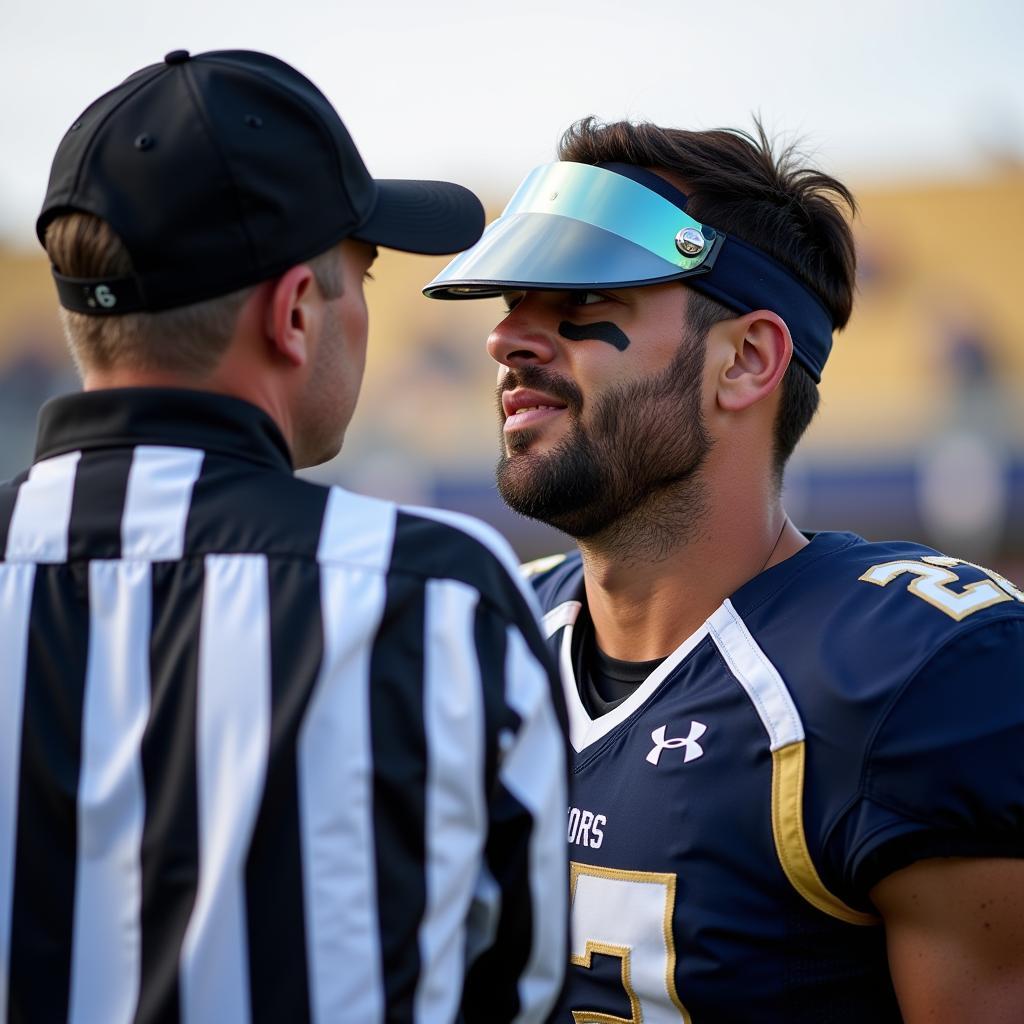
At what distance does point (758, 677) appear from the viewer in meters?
2.25

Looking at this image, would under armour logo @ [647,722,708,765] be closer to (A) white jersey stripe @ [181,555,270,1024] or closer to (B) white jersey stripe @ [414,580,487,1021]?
(B) white jersey stripe @ [414,580,487,1021]

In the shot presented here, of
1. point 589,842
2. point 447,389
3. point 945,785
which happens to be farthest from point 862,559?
point 447,389

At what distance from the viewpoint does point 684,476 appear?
2.59 m

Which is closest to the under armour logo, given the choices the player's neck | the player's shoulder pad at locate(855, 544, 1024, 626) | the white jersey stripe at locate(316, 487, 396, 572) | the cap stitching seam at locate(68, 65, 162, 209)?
the player's neck

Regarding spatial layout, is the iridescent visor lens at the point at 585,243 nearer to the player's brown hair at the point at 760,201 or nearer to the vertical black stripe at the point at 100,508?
the player's brown hair at the point at 760,201

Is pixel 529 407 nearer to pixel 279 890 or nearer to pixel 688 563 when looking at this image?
pixel 688 563

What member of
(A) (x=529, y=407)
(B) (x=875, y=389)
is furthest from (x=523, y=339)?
(B) (x=875, y=389)

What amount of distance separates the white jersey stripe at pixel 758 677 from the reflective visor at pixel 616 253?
0.69 metres

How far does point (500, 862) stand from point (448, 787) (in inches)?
6.0

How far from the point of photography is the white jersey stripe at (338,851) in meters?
1.35

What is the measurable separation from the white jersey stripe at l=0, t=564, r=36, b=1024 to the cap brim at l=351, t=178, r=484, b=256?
0.62 metres

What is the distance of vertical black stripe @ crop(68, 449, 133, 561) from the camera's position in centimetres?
147

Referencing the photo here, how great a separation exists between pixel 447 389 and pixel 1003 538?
27.7 feet

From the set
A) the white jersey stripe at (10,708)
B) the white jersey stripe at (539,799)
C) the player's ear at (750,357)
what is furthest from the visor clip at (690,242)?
the white jersey stripe at (10,708)
